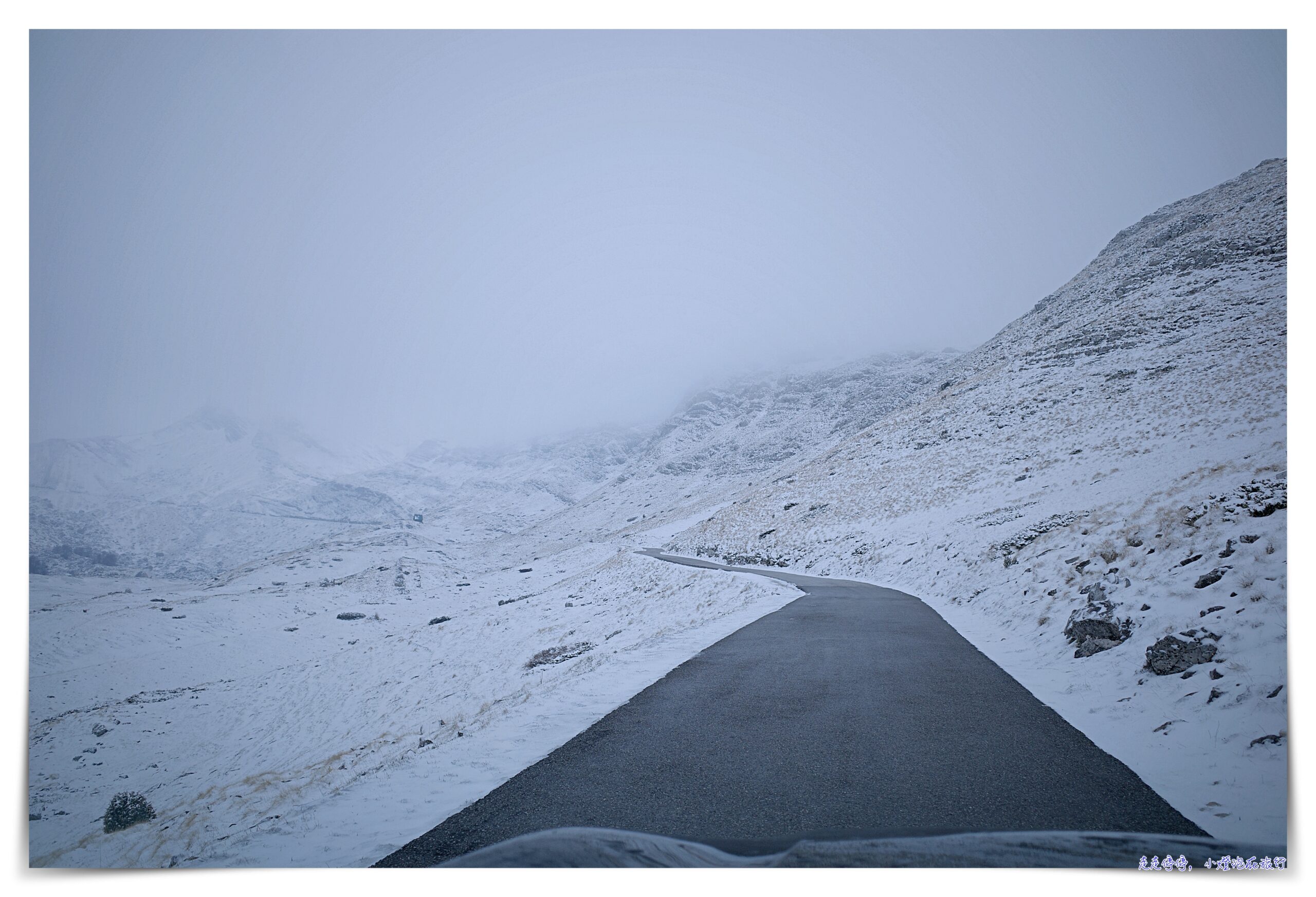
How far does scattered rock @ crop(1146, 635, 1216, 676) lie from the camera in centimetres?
614

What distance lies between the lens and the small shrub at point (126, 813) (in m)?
8.20

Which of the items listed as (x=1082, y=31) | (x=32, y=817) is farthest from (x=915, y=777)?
(x=1082, y=31)

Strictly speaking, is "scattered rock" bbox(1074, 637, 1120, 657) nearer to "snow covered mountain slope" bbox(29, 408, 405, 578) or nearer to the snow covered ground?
the snow covered ground

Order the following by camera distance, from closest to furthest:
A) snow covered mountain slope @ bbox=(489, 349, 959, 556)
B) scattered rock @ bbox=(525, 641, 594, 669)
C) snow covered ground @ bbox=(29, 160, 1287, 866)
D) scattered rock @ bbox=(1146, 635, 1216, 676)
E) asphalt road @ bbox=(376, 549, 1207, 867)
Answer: asphalt road @ bbox=(376, 549, 1207, 867), snow covered ground @ bbox=(29, 160, 1287, 866), scattered rock @ bbox=(1146, 635, 1216, 676), scattered rock @ bbox=(525, 641, 594, 669), snow covered mountain slope @ bbox=(489, 349, 959, 556)

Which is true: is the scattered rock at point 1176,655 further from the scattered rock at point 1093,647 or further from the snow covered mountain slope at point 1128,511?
the scattered rock at point 1093,647

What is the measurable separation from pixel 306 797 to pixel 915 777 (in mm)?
8020

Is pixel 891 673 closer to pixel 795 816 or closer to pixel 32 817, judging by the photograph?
pixel 795 816

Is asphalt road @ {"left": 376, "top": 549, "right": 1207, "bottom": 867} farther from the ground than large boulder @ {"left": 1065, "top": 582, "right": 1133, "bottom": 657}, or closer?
farther from the ground

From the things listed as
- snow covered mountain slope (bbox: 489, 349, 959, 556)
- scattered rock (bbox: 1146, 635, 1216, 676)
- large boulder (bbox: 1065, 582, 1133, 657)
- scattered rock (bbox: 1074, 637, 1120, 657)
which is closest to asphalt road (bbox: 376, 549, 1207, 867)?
scattered rock (bbox: 1146, 635, 1216, 676)

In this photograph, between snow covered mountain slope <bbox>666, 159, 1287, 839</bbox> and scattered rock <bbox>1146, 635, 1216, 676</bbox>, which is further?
scattered rock <bbox>1146, 635, 1216, 676</bbox>

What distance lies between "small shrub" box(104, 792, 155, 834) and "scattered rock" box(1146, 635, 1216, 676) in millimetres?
13260

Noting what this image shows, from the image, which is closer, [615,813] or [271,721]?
[615,813]
